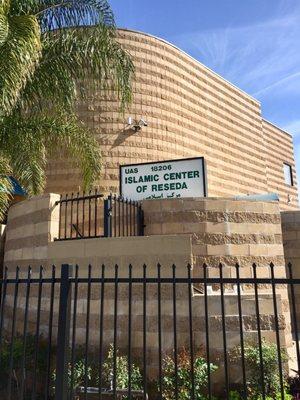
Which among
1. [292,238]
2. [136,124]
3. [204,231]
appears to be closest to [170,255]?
[204,231]

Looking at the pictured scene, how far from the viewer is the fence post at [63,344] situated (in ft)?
12.8

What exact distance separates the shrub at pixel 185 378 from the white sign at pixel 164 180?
4.16m

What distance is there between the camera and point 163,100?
14992mm

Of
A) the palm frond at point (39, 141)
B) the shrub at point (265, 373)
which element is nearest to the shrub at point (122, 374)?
the shrub at point (265, 373)

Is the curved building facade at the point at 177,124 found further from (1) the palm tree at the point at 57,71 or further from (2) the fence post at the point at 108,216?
(2) the fence post at the point at 108,216

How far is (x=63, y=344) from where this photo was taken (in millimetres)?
3998

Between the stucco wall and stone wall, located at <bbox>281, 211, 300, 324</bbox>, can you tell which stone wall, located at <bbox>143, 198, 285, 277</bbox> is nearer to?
the stucco wall

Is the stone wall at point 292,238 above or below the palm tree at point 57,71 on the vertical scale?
below

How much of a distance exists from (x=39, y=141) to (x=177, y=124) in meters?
7.85

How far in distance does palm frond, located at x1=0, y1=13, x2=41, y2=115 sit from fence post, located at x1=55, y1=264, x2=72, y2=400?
3.70 meters

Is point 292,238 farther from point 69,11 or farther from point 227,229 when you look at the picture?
point 69,11

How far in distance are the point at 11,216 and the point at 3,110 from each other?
3.75 metres

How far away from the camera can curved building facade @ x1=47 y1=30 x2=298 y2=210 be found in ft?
45.6

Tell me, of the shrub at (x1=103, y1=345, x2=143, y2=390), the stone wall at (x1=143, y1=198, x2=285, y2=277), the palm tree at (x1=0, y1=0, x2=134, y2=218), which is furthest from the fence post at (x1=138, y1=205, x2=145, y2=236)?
the shrub at (x1=103, y1=345, x2=143, y2=390)
